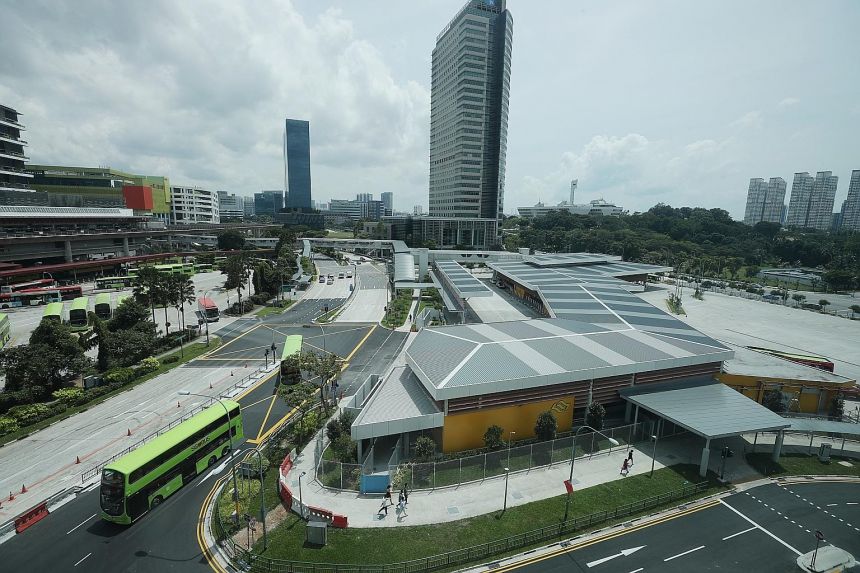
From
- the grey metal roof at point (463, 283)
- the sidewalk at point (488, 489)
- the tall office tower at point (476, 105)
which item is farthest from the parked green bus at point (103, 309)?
the tall office tower at point (476, 105)

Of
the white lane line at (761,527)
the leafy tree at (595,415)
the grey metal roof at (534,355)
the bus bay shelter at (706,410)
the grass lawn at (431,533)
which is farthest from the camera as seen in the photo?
the leafy tree at (595,415)

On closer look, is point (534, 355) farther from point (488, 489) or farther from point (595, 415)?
point (488, 489)

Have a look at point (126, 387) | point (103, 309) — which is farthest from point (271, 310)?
point (126, 387)

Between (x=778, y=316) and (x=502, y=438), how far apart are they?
8227cm

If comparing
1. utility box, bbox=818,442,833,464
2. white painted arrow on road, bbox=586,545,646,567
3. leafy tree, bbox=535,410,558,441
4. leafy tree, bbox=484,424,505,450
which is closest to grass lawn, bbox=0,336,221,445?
leafy tree, bbox=484,424,505,450

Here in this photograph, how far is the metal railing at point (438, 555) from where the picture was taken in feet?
70.8

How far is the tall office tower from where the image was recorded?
6683 inches

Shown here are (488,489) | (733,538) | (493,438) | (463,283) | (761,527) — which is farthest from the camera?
(463,283)

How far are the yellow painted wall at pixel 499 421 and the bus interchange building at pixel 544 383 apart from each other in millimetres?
85

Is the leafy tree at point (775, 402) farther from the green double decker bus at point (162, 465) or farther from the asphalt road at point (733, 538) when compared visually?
the green double decker bus at point (162, 465)

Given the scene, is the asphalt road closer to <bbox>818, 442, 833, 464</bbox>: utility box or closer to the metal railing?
the metal railing

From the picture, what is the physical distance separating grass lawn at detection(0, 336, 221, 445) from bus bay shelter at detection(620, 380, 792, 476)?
2051 inches

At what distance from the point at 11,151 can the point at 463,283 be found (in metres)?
108

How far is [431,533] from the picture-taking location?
2430cm
